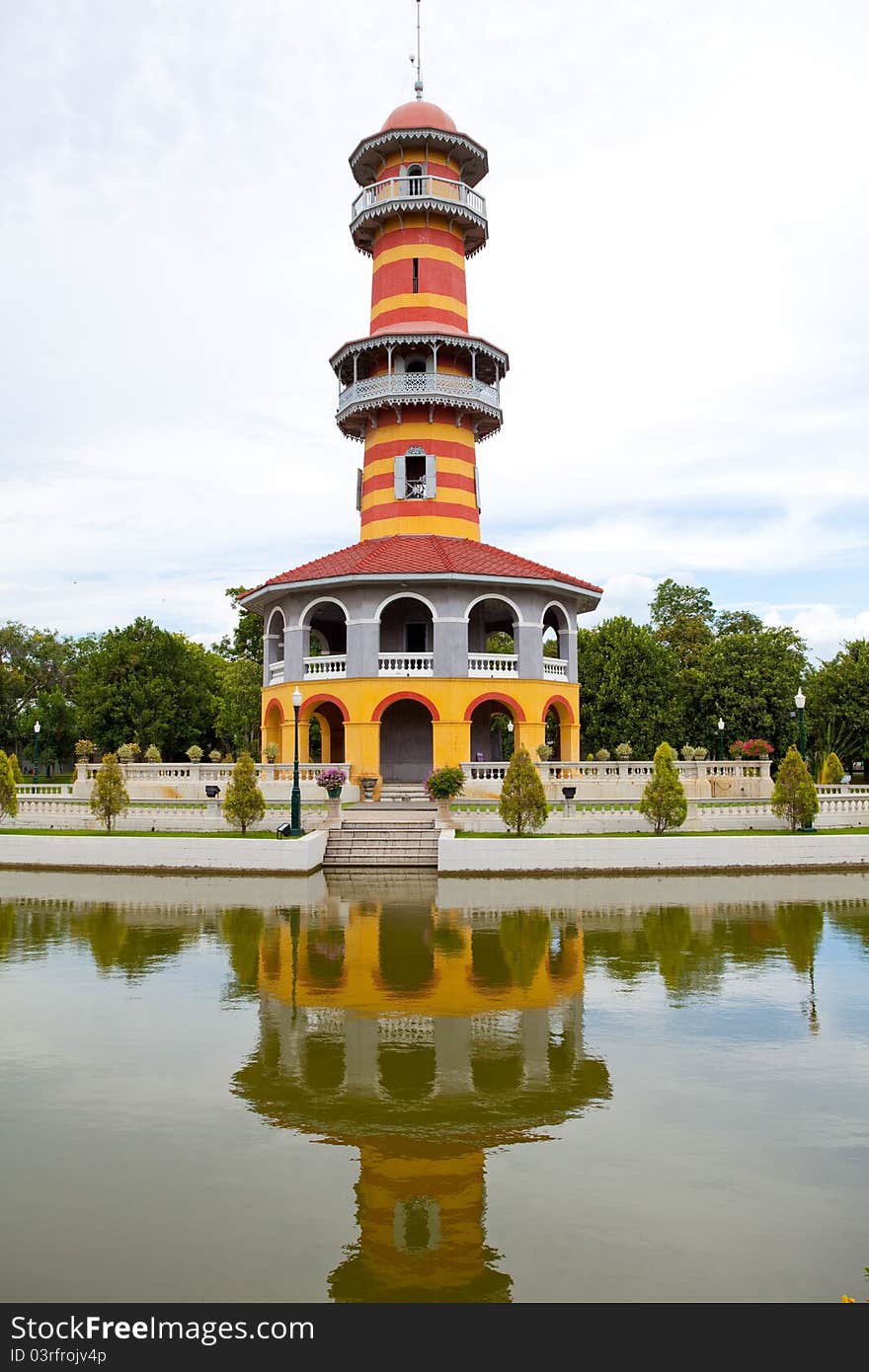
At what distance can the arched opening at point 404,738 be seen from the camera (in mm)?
37781

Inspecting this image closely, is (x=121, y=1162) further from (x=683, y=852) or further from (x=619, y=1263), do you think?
(x=683, y=852)

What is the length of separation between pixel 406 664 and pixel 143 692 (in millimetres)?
22419

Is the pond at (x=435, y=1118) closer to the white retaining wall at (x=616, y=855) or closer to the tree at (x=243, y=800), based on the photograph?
the white retaining wall at (x=616, y=855)

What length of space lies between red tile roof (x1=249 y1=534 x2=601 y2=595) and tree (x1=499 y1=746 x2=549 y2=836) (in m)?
10.4

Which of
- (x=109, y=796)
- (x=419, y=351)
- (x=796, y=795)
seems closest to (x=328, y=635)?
(x=419, y=351)

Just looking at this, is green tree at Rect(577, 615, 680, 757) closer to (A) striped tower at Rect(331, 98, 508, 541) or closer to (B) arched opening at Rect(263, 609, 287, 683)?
(A) striped tower at Rect(331, 98, 508, 541)

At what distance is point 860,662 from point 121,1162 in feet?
173

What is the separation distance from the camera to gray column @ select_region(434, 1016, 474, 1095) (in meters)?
9.10

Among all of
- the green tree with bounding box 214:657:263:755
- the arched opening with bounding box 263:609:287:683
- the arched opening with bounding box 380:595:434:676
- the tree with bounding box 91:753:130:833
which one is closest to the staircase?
the tree with bounding box 91:753:130:833

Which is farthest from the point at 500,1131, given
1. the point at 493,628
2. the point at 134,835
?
the point at 493,628

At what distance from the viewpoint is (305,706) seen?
123ft

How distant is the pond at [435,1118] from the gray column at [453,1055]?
4 cm
